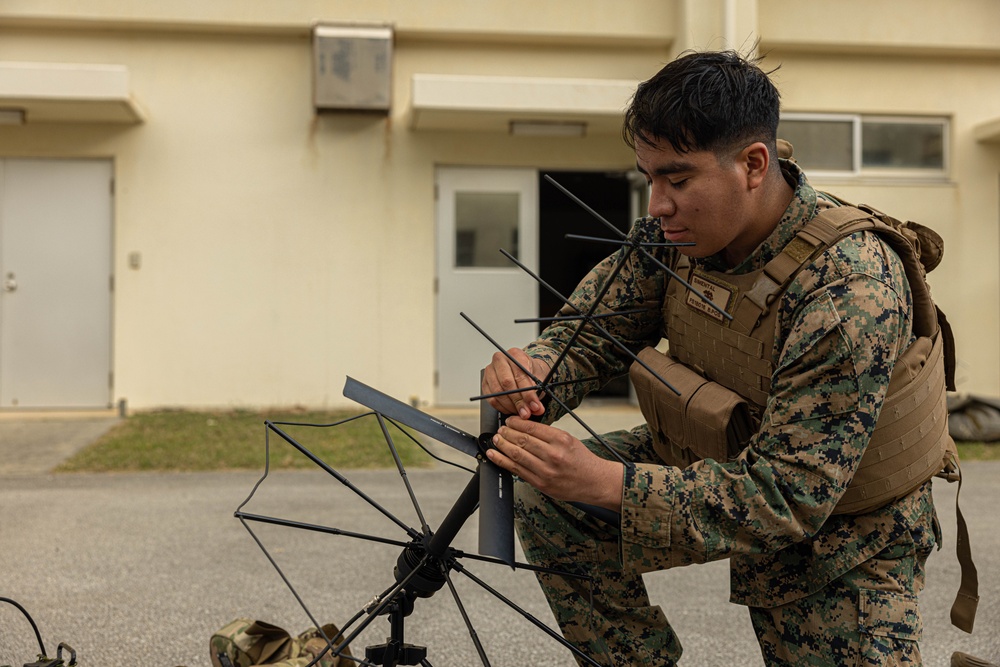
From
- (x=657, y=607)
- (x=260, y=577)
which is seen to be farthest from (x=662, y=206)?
(x=260, y=577)

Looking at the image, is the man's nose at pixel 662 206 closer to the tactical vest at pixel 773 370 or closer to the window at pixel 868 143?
the tactical vest at pixel 773 370

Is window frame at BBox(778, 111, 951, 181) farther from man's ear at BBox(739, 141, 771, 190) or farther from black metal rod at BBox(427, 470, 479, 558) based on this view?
black metal rod at BBox(427, 470, 479, 558)

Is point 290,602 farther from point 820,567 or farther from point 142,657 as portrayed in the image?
point 820,567

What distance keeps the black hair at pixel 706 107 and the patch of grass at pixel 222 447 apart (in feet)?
14.7

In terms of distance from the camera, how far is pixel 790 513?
192 centimetres

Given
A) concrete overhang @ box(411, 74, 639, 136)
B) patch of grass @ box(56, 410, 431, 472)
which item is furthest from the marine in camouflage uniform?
concrete overhang @ box(411, 74, 639, 136)

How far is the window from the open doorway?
5.97 ft

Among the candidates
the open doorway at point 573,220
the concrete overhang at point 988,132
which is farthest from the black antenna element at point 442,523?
the concrete overhang at point 988,132

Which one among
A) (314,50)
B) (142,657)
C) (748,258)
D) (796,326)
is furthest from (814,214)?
(314,50)

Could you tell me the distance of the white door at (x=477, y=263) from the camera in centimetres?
1055

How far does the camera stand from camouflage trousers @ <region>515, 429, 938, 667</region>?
213cm

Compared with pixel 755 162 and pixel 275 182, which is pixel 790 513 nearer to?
pixel 755 162

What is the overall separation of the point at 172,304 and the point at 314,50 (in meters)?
2.93

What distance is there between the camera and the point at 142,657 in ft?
11.5
